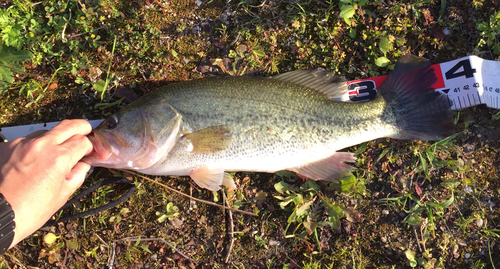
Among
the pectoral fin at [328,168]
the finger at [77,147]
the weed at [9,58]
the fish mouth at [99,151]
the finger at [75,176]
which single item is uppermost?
the weed at [9,58]

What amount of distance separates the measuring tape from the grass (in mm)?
152

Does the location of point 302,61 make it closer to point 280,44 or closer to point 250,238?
point 280,44

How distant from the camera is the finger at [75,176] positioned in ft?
9.15

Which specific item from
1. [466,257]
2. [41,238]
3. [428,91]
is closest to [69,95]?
[41,238]

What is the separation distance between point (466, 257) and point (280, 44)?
3167mm

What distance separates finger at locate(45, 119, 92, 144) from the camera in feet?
8.91

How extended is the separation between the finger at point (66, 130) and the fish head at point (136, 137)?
9 centimetres

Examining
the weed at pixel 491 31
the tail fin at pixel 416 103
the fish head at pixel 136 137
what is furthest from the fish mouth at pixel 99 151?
the weed at pixel 491 31

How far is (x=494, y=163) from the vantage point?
11.6 feet

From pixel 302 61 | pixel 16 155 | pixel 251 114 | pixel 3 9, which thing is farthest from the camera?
pixel 302 61

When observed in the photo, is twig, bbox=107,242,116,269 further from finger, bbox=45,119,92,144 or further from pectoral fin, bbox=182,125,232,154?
pectoral fin, bbox=182,125,232,154

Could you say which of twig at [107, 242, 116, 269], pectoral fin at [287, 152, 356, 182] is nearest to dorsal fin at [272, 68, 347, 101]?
pectoral fin at [287, 152, 356, 182]

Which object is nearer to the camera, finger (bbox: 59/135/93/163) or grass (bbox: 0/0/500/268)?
finger (bbox: 59/135/93/163)

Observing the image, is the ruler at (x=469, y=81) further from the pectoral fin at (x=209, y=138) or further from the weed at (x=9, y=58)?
the weed at (x=9, y=58)
